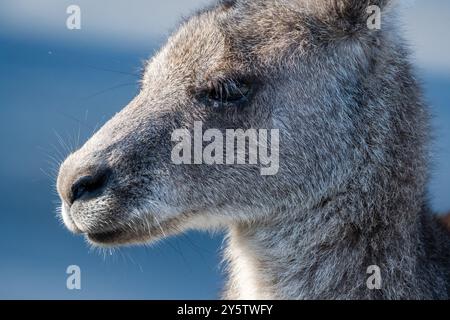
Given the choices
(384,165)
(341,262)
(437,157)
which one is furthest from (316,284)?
(437,157)

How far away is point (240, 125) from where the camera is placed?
637cm

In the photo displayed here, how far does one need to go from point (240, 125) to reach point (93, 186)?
93cm

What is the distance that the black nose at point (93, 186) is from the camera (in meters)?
6.10

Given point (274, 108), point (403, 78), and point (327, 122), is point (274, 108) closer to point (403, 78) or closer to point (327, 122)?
point (327, 122)

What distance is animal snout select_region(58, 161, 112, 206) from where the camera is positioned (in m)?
6.09
